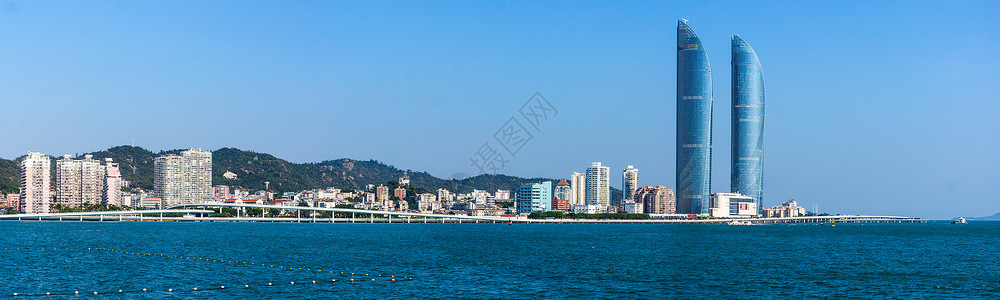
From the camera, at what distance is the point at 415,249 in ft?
269

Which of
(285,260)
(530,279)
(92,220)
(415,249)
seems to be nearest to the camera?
(530,279)

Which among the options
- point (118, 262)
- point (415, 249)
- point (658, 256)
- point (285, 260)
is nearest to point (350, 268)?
point (285, 260)

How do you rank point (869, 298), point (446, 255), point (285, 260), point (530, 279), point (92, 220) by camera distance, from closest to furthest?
point (869, 298) → point (530, 279) → point (285, 260) → point (446, 255) → point (92, 220)

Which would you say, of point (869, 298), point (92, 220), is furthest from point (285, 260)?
point (92, 220)

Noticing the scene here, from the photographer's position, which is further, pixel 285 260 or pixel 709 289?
pixel 285 260

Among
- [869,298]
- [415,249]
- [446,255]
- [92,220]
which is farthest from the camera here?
[92,220]

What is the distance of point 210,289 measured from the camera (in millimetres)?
46438

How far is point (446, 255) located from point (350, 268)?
590 inches

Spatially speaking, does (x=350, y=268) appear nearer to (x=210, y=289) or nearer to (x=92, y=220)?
(x=210, y=289)

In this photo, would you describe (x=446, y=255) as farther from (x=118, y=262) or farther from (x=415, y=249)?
(x=118, y=262)

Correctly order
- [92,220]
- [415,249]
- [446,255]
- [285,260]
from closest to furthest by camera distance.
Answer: [285,260] < [446,255] < [415,249] < [92,220]

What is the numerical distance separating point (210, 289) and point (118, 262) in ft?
65.4

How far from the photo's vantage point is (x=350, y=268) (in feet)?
194

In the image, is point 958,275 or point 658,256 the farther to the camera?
point 658,256
